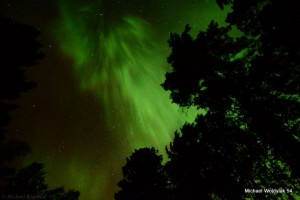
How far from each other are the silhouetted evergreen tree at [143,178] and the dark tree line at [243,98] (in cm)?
528

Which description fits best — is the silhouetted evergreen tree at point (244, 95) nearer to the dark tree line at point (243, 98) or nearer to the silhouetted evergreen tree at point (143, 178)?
the dark tree line at point (243, 98)

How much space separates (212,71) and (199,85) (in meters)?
1.21

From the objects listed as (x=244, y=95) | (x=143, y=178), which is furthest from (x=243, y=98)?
(x=143, y=178)

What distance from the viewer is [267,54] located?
10.2 m

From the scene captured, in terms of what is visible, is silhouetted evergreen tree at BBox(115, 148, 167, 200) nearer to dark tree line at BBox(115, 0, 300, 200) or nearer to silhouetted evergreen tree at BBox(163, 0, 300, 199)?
dark tree line at BBox(115, 0, 300, 200)

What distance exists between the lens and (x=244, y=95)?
38.7 feet

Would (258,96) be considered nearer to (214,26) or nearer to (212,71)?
(212,71)

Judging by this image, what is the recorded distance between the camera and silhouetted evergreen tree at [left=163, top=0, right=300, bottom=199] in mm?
9773

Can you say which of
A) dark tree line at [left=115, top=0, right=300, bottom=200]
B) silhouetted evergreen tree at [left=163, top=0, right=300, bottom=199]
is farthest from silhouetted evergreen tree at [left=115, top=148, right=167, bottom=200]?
silhouetted evergreen tree at [left=163, top=0, right=300, bottom=199]

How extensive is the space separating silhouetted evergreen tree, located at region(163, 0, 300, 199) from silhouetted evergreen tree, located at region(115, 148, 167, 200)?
660 cm

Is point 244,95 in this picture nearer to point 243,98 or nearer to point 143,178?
Answer: point 243,98

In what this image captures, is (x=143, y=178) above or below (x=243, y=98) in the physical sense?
above

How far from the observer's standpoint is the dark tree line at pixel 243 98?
385 inches

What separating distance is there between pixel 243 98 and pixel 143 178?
1601cm
